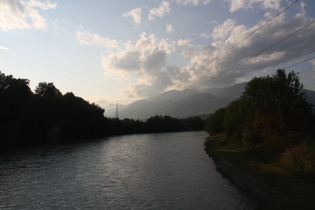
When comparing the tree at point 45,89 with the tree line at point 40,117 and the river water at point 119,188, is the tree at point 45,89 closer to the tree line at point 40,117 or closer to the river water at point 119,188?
the tree line at point 40,117

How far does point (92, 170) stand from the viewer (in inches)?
1425

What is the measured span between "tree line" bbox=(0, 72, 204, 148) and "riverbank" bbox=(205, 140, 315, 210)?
6587 centimetres

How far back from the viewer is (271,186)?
23406 mm

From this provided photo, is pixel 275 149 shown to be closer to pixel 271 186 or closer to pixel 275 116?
pixel 275 116

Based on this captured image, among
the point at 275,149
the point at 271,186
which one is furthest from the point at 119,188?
the point at 275,149

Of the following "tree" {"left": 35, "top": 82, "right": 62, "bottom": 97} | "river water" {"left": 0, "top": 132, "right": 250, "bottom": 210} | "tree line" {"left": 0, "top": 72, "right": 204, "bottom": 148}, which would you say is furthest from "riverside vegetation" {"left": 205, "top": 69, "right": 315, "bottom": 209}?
"tree" {"left": 35, "top": 82, "right": 62, "bottom": 97}

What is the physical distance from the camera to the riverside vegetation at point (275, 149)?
21.3 metres

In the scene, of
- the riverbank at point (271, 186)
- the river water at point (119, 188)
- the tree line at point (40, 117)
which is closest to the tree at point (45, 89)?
the tree line at point (40, 117)

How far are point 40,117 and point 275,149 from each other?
82351 mm

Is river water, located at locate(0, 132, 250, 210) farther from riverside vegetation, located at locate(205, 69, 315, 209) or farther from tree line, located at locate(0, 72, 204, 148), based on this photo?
tree line, located at locate(0, 72, 204, 148)

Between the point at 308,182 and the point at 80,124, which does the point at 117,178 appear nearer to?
the point at 308,182

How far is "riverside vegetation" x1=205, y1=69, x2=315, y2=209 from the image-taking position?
70.0 ft

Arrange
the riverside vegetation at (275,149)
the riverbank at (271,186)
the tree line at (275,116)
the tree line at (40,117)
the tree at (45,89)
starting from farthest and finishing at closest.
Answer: the tree at (45,89)
the tree line at (40,117)
the tree line at (275,116)
the riverside vegetation at (275,149)
the riverbank at (271,186)

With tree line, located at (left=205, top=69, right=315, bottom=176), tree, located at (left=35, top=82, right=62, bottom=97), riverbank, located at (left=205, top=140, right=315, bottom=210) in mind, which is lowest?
riverbank, located at (left=205, top=140, right=315, bottom=210)
